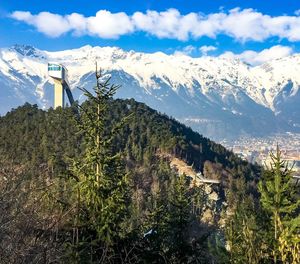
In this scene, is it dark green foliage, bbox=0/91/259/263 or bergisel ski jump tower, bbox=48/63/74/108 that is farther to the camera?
bergisel ski jump tower, bbox=48/63/74/108

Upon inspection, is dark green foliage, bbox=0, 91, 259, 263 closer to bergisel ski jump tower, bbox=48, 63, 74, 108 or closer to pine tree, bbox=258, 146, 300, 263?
pine tree, bbox=258, 146, 300, 263

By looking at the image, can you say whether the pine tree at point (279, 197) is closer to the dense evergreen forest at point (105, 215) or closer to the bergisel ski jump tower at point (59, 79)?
the dense evergreen forest at point (105, 215)

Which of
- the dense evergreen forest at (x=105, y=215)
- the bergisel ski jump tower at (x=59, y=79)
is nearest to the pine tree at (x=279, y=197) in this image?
the dense evergreen forest at (x=105, y=215)

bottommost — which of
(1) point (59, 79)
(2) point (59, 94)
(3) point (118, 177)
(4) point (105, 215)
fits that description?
(2) point (59, 94)

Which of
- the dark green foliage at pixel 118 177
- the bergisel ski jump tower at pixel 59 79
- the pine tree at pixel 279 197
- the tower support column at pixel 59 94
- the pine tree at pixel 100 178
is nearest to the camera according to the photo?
the dark green foliage at pixel 118 177

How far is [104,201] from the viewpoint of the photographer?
16.0 metres

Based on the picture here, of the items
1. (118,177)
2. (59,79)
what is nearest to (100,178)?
(118,177)

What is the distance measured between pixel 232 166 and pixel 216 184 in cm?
2578

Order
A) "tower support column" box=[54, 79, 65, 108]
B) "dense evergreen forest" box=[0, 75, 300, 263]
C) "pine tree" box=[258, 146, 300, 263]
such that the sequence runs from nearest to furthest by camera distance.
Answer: "dense evergreen forest" box=[0, 75, 300, 263]
"pine tree" box=[258, 146, 300, 263]
"tower support column" box=[54, 79, 65, 108]

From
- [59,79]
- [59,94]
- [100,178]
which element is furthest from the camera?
[59,94]

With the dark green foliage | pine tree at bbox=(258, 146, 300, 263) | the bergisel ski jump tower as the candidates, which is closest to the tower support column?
the bergisel ski jump tower

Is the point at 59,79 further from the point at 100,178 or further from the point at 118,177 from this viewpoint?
the point at 100,178

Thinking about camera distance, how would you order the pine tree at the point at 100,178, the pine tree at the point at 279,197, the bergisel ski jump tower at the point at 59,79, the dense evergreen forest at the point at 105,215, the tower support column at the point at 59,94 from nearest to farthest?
the dense evergreen forest at the point at 105,215, the pine tree at the point at 279,197, the pine tree at the point at 100,178, the bergisel ski jump tower at the point at 59,79, the tower support column at the point at 59,94

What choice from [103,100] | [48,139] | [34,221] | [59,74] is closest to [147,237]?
[103,100]
